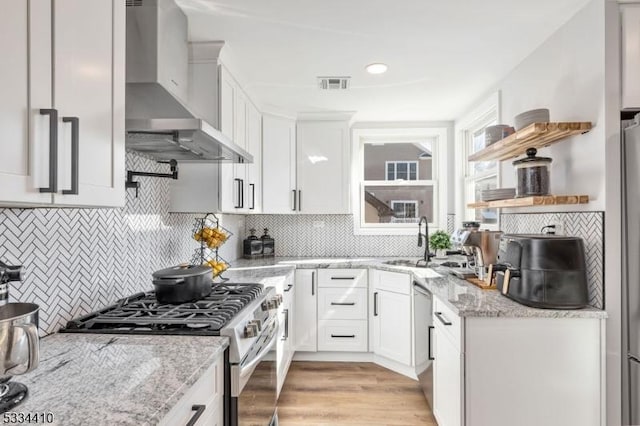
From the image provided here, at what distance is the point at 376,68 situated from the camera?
2.47m

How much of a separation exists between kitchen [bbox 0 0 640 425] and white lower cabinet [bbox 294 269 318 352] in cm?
2

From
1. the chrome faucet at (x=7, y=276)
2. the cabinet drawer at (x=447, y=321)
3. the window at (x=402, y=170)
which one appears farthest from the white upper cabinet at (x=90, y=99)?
the window at (x=402, y=170)

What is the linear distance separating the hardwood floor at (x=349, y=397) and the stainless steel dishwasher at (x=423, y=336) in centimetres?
15

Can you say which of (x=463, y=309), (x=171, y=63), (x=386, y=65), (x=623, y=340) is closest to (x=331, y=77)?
(x=386, y=65)

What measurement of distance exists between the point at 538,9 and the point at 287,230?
2.86m

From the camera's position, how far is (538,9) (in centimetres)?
178

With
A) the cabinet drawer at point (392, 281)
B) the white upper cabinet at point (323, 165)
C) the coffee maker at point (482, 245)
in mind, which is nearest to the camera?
the coffee maker at point (482, 245)

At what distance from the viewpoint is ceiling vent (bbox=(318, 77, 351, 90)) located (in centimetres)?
267

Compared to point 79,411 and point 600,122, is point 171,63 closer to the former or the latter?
point 79,411

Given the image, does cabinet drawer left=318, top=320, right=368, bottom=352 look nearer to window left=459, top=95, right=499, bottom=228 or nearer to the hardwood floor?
the hardwood floor

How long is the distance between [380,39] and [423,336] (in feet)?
6.33

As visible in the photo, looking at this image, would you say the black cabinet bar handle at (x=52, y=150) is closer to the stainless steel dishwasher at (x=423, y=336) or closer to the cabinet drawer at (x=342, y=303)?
the stainless steel dishwasher at (x=423, y=336)

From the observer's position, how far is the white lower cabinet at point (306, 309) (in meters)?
3.27

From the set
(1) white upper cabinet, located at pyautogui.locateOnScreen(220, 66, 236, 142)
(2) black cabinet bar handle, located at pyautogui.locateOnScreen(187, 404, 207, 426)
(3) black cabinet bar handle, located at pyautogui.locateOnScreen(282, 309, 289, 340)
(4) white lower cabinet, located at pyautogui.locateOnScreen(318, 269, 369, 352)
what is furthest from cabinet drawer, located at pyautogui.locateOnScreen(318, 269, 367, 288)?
(2) black cabinet bar handle, located at pyautogui.locateOnScreen(187, 404, 207, 426)
